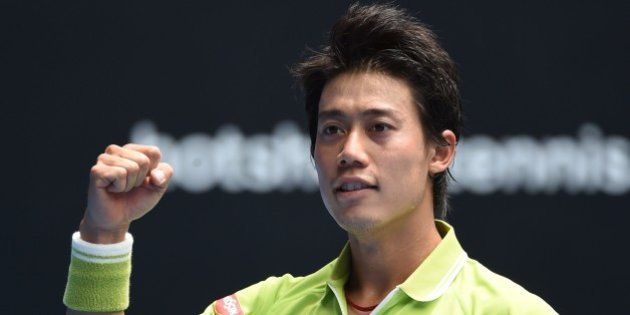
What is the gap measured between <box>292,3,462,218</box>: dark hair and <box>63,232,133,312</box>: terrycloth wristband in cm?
58

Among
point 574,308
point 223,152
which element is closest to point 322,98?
point 223,152

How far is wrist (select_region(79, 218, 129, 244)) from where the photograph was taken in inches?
Result: 108

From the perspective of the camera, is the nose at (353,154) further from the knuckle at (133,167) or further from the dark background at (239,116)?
the dark background at (239,116)

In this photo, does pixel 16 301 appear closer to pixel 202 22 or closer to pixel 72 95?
pixel 72 95

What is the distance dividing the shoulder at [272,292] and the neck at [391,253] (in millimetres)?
106

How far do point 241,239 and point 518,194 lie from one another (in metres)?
0.90

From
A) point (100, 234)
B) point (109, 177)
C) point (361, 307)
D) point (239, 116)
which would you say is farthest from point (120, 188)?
point (239, 116)

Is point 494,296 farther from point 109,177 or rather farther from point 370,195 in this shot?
point 109,177

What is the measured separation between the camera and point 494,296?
265 centimetres

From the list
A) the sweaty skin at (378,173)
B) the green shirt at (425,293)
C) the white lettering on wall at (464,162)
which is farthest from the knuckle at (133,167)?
the white lettering on wall at (464,162)

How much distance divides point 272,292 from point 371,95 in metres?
0.52

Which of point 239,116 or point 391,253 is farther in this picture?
point 239,116

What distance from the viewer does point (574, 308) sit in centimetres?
420

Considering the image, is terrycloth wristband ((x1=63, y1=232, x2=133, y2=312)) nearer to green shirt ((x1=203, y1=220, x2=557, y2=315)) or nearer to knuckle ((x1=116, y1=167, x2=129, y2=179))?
knuckle ((x1=116, y1=167, x2=129, y2=179))
